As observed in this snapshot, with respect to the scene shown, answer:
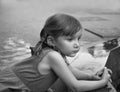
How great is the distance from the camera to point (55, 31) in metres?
2.06

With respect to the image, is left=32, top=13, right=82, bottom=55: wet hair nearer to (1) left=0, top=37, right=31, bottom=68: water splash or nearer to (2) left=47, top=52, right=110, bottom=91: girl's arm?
(2) left=47, top=52, right=110, bottom=91: girl's arm

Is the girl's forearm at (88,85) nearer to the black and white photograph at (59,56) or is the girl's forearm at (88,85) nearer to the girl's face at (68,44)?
the black and white photograph at (59,56)

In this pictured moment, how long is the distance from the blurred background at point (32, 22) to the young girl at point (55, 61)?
1.85 metres

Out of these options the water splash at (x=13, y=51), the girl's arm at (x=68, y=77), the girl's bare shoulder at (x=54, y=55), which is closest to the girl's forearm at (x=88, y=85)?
the girl's arm at (x=68, y=77)

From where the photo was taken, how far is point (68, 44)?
205cm

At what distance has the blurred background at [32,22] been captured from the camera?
4.92 m

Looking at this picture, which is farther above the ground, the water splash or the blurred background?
the water splash

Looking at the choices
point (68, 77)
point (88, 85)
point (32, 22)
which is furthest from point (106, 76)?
point (32, 22)

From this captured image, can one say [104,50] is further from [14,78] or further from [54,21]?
[54,21]

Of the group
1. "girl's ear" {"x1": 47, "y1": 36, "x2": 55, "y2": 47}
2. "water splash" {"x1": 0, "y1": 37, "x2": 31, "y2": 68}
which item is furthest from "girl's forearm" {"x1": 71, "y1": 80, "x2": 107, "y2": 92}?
"water splash" {"x1": 0, "y1": 37, "x2": 31, "y2": 68}

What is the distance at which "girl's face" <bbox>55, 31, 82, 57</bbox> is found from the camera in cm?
205

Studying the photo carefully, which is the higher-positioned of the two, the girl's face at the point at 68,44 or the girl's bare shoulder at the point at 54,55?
the girl's face at the point at 68,44

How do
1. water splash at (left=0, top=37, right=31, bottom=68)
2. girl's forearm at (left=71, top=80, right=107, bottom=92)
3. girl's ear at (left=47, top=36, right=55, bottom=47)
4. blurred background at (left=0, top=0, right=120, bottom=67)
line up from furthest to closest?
blurred background at (left=0, top=0, right=120, bottom=67)
water splash at (left=0, top=37, right=31, bottom=68)
girl's ear at (left=47, top=36, right=55, bottom=47)
girl's forearm at (left=71, top=80, right=107, bottom=92)

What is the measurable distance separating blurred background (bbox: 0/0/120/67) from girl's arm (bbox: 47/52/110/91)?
2.00 meters
